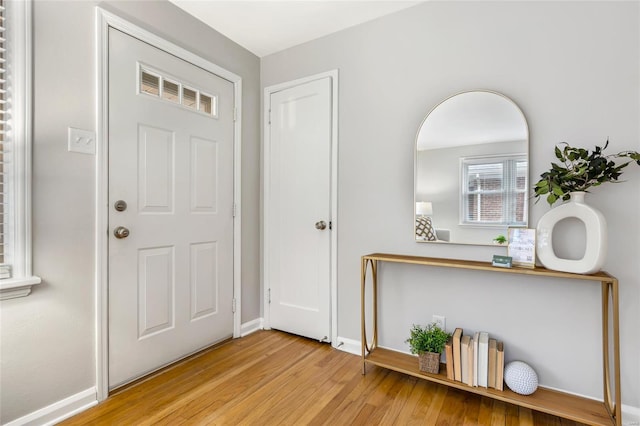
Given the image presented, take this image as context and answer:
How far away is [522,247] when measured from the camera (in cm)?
166

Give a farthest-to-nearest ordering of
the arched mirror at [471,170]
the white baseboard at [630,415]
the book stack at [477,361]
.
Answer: the arched mirror at [471,170] → the book stack at [477,361] → the white baseboard at [630,415]

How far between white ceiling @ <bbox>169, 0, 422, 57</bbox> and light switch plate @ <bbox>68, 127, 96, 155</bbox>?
1072 mm

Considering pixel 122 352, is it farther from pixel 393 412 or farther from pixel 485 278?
pixel 485 278

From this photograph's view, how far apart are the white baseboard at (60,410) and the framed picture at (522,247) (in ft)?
7.58

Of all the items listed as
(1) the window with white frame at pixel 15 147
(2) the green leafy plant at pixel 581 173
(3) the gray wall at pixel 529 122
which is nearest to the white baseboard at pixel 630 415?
(3) the gray wall at pixel 529 122

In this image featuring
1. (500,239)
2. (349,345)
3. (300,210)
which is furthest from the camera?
(300,210)

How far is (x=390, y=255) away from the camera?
211cm

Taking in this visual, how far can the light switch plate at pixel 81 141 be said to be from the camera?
5.32 feet

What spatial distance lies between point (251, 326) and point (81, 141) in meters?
1.81

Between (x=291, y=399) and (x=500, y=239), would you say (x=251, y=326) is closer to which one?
(x=291, y=399)

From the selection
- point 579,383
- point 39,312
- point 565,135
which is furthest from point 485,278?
point 39,312

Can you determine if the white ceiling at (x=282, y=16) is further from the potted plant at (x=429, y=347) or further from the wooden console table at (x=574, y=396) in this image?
the potted plant at (x=429, y=347)

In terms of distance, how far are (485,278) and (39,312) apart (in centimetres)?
231

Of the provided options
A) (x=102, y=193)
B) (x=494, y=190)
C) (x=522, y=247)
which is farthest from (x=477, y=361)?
(x=102, y=193)
